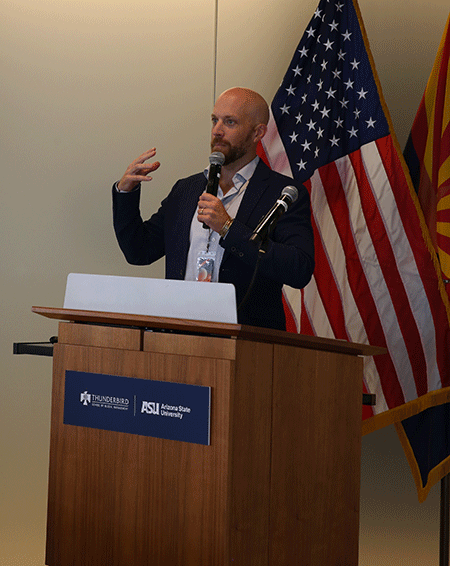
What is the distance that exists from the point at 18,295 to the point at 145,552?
193cm

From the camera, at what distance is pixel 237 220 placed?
216 cm

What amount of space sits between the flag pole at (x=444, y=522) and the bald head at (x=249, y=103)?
5.33 feet

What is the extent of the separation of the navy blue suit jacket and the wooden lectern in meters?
0.40

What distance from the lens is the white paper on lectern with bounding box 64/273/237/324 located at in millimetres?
1533

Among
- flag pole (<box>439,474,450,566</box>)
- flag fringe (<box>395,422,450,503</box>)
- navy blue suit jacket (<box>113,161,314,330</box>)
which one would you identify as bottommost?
flag pole (<box>439,474,450,566</box>)

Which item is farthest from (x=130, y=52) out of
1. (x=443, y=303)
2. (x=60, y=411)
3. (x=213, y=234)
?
(x=60, y=411)

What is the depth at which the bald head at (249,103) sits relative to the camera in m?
2.48

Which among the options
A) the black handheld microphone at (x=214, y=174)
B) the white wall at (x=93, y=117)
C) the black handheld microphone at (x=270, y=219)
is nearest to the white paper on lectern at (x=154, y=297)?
the black handheld microphone at (x=270, y=219)

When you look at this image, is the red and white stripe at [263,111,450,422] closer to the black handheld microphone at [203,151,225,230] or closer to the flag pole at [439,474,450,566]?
the flag pole at [439,474,450,566]

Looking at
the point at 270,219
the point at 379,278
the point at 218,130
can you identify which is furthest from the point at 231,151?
the point at 379,278

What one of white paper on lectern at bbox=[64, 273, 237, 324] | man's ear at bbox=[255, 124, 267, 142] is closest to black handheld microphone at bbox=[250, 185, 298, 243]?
white paper on lectern at bbox=[64, 273, 237, 324]

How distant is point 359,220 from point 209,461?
1720 mm

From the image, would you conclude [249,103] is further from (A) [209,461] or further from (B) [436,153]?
(A) [209,461]

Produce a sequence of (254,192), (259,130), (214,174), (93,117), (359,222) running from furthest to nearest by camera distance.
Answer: (93,117), (359,222), (259,130), (254,192), (214,174)
